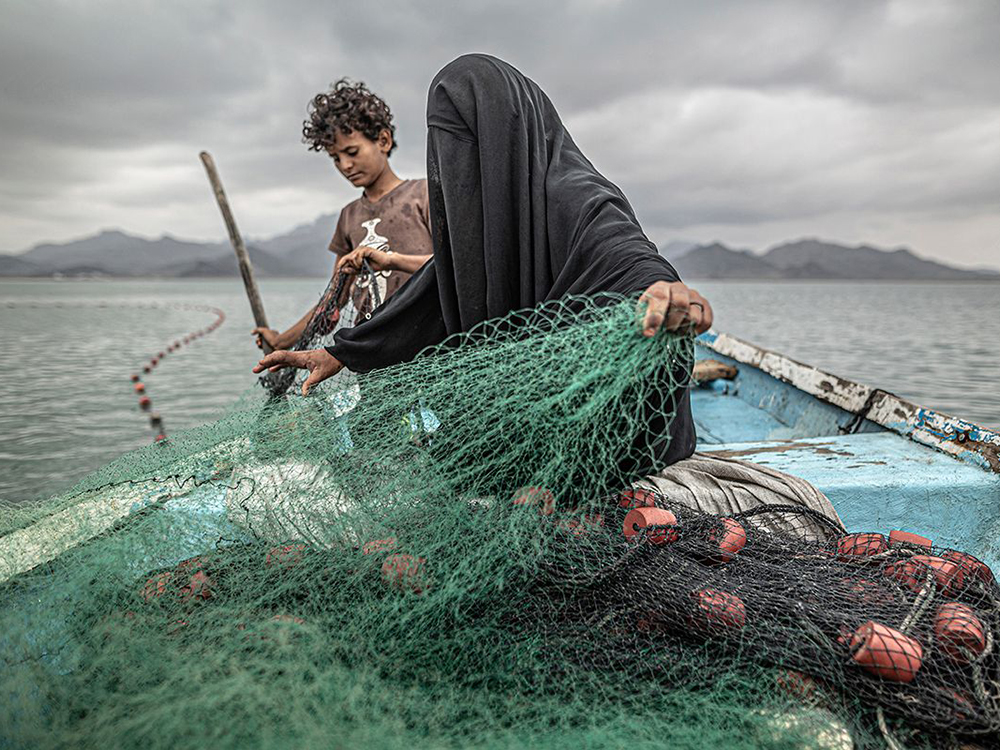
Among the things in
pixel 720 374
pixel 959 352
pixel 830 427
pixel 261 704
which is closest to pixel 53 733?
pixel 261 704

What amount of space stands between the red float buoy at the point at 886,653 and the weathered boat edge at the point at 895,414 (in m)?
1.65

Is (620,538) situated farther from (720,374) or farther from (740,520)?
(720,374)

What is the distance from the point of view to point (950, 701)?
1469mm

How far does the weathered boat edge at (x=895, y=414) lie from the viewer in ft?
9.39

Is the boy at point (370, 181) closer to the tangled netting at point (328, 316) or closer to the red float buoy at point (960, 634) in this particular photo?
the tangled netting at point (328, 316)

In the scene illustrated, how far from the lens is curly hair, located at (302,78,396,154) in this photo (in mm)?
3518

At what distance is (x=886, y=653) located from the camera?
149cm

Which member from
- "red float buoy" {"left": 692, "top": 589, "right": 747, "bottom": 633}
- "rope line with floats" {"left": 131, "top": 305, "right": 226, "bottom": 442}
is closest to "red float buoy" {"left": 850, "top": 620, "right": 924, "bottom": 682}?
"red float buoy" {"left": 692, "top": 589, "right": 747, "bottom": 633}

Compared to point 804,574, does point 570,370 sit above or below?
above

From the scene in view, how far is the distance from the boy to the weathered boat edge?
2.56m

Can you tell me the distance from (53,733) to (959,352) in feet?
65.2

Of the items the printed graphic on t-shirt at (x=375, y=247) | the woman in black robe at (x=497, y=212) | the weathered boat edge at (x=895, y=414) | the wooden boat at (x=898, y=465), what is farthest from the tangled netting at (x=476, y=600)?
the printed graphic on t-shirt at (x=375, y=247)

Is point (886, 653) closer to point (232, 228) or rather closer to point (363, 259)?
point (363, 259)

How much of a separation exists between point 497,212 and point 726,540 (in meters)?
1.29
